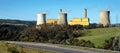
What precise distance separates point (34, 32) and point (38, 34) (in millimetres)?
1322

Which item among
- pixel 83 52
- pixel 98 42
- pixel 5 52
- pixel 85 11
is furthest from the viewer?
pixel 85 11

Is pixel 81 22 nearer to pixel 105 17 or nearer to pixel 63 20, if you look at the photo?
pixel 63 20

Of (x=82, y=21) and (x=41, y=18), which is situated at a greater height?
(x=41, y=18)

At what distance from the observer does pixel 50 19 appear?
150250mm

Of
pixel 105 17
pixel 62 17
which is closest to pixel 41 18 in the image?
pixel 62 17

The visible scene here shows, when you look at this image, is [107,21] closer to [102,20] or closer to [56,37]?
[102,20]

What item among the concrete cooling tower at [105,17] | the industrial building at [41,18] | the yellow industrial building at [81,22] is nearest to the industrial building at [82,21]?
the yellow industrial building at [81,22]

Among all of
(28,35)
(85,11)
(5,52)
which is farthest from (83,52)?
(85,11)

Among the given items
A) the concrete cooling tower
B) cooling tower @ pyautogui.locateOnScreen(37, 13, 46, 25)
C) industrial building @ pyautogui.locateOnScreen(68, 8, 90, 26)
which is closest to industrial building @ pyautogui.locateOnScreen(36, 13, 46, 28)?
cooling tower @ pyautogui.locateOnScreen(37, 13, 46, 25)

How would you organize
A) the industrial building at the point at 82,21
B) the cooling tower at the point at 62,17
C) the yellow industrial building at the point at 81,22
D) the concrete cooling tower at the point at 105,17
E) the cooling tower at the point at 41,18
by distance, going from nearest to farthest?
the concrete cooling tower at the point at 105,17 < the cooling tower at the point at 41,18 < the cooling tower at the point at 62,17 < the industrial building at the point at 82,21 < the yellow industrial building at the point at 81,22

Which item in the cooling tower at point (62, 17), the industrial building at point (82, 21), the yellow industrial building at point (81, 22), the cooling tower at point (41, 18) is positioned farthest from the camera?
the yellow industrial building at point (81, 22)

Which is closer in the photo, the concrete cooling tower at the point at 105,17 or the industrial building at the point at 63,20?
the concrete cooling tower at the point at 105,17

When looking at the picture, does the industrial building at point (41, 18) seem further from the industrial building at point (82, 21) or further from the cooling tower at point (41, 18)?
the industrial building at point (82, 21)

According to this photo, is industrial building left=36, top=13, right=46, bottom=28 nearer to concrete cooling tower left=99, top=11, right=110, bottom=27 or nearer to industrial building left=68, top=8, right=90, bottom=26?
industrial building left=68, top=8, right=90, bottom=26
